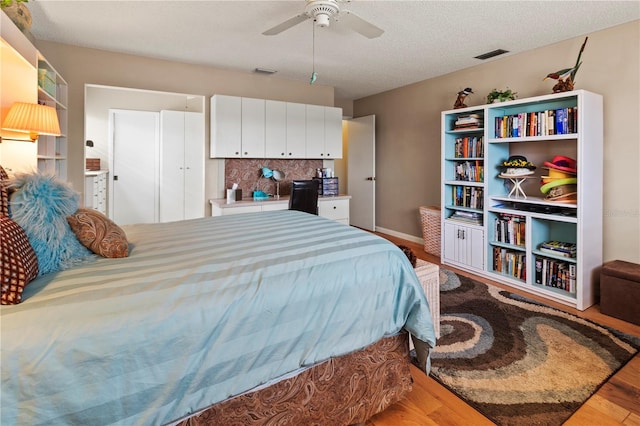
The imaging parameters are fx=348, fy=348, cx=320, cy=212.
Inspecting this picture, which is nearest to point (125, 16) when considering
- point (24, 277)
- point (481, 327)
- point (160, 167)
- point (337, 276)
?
point (160, 167)

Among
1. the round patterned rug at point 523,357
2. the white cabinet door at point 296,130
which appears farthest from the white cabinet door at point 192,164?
the round patterned rug at point 523,357

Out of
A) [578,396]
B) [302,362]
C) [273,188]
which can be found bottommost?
[578,396]

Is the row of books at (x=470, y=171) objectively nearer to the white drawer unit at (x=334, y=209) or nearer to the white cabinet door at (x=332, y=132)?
the white drawer unit at (x=334, y=209)

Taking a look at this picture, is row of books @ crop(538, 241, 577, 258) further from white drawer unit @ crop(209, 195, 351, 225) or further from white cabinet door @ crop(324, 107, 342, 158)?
white cabinet door @ crop(324, 107, 342, 158)

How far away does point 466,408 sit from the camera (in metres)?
1.81

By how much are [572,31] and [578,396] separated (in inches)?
127

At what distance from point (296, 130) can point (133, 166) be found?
256cm

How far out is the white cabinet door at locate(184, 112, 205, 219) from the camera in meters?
5.04

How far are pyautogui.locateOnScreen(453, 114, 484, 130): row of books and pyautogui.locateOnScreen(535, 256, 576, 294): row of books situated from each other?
160 centimetres

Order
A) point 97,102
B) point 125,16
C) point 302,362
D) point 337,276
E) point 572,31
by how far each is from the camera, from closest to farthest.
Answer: point 302,362 < point 337,276 < point 125,16 < point 572,31 < point 97,102

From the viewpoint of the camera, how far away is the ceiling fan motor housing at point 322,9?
252 cm

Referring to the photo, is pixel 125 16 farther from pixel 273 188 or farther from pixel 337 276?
pixel 337 276

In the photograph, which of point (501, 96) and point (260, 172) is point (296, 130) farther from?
point (501, 96)

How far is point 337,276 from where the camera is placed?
4.91 ft
